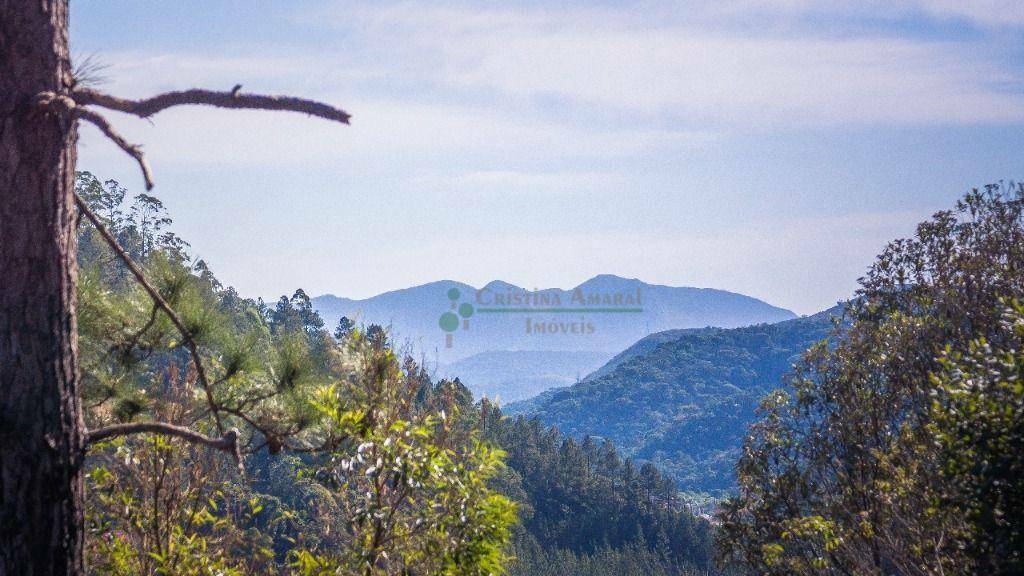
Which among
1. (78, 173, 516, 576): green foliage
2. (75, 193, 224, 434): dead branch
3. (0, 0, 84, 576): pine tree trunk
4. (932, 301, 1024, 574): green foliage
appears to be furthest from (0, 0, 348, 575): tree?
(932, 301, 1024, 574): green foliage

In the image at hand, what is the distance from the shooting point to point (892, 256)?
29.0 ft

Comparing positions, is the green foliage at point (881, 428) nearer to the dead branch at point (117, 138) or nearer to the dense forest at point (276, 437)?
the dense forest at point (276, 437)

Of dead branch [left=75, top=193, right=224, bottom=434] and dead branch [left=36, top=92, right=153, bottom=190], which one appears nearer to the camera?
dead branch [left=36, top=92, right=153, bottom=190]

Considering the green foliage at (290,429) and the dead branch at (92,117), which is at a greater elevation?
the dead branch at (92,117)

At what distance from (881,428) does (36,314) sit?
6692 millimetres

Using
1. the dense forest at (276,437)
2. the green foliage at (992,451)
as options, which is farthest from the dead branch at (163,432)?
the green foliage at (992,451)

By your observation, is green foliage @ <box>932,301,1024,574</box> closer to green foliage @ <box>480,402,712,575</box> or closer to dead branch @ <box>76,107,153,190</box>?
dead branch @ <box>76,107,153,190</box>

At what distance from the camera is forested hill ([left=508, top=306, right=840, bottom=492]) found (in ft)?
415

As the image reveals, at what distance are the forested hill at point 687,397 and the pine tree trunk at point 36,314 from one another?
119 metres

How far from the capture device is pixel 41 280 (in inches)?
83.2

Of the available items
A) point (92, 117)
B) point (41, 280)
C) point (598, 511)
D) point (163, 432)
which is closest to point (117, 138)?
point (92, 117)

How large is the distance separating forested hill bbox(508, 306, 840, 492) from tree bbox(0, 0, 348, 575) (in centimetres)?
11867

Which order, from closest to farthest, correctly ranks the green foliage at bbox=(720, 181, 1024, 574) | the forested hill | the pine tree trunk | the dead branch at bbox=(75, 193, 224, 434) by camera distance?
the pine tree trunk
the dead branch at bbox=(75, 193, 224, 434)
the green foliage at bbox=(720, 181, 1024, 574)
the forested hill

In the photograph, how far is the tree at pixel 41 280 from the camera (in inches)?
80.4
